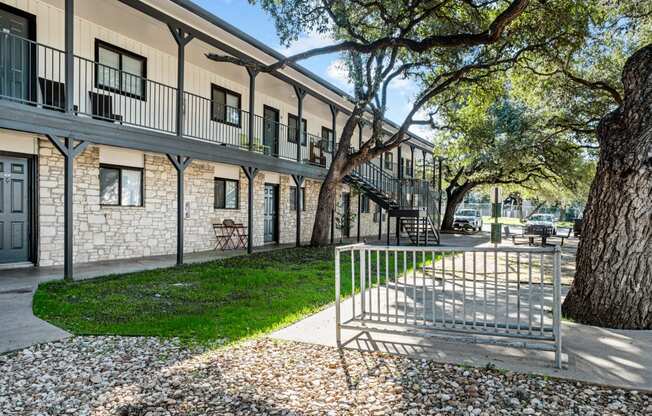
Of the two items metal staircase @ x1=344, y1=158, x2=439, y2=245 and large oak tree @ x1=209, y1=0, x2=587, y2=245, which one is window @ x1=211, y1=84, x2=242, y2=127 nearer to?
large oak tree @ x1=209, y1=0, x2=587, y2=245

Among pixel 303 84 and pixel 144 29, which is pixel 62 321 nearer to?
pixel 144 29

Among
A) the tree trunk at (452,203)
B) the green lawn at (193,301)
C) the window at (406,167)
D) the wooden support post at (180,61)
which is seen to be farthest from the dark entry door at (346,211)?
the wooden support post at (180,61)

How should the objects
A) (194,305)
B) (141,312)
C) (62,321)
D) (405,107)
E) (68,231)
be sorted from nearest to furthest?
(62,321) → (141,312) → (194,305) → (68,231) → (405,107)

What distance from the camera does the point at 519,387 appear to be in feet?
11.5

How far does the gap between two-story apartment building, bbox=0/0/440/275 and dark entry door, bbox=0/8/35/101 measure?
1.0 inches

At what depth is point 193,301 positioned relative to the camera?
6.82 m

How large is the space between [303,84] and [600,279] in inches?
470

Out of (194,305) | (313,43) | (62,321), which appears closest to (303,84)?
(313,43)

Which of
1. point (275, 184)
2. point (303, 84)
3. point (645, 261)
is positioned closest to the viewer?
point (645, 261)

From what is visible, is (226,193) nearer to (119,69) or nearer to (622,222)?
(119,69)

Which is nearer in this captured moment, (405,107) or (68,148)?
(68,148)

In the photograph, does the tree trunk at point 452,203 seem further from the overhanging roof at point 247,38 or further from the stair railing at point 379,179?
the overhanging roof at point 247,38

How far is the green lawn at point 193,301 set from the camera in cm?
528

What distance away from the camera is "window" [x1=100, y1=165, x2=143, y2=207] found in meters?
11.2
